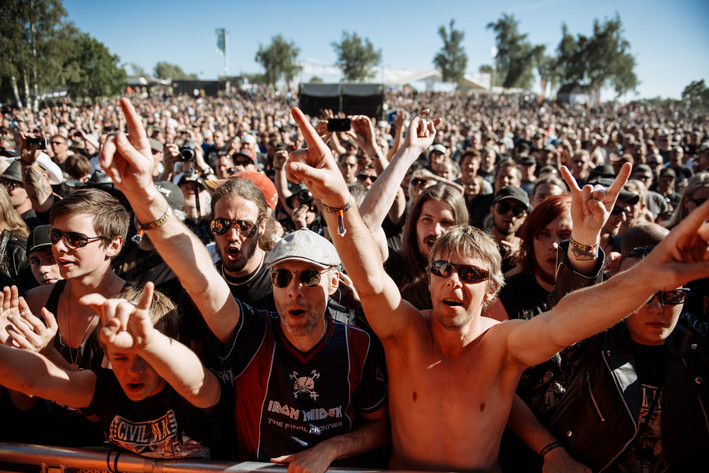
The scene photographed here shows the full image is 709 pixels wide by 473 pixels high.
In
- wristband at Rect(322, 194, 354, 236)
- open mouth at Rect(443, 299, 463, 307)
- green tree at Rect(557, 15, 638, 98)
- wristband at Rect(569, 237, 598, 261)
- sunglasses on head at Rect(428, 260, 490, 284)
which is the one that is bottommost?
open mouth at Rect(443, 299, 463, 307)

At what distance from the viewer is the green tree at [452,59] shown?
222ft

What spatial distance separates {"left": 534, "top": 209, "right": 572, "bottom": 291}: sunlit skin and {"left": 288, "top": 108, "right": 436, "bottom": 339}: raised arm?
4.75ft

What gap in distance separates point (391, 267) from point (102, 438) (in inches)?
81.5

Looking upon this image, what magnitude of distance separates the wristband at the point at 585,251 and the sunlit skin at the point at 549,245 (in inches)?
32.0

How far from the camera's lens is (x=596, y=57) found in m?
53.0

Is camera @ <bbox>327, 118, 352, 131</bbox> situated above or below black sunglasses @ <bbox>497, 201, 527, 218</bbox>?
above

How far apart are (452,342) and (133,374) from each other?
144 cm

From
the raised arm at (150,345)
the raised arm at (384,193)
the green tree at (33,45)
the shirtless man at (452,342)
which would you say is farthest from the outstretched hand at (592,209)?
the green tree at (33,45)

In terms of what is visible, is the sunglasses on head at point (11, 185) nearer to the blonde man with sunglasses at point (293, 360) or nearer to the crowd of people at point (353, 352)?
the crowd of people at point (353, 352)

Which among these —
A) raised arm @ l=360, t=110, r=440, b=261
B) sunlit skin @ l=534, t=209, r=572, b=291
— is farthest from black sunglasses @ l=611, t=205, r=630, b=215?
raised arm @ l=360, t=110, r=440, b=261

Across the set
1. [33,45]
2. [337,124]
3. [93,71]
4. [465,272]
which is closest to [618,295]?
[465,272]

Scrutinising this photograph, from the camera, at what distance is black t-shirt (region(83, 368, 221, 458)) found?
1.89 metres

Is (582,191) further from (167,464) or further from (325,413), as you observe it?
(167,464)

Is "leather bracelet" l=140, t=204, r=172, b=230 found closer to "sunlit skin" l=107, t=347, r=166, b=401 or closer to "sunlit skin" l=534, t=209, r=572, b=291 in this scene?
"sunlit skin" l=107, t=347, r=166, b=401
